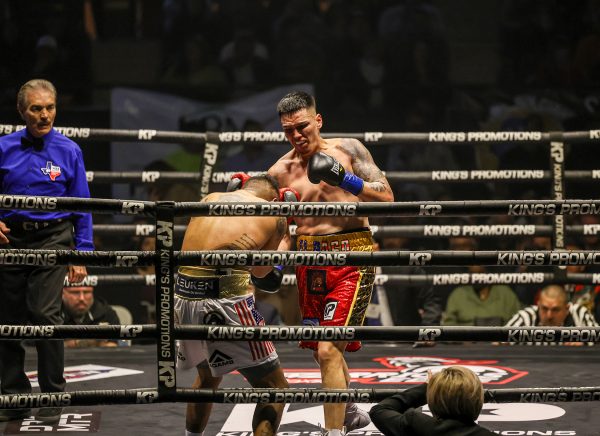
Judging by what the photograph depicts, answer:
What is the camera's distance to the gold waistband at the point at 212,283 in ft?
13.9

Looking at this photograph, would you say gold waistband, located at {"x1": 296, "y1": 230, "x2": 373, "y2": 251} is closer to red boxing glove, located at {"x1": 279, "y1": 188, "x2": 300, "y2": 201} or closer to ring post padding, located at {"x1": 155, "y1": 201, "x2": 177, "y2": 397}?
red boxing glove, located at {"x1": 279, "y1": 188, "x2": 300, "y2": 201}

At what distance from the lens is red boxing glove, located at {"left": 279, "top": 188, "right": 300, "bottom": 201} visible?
14.9 ft

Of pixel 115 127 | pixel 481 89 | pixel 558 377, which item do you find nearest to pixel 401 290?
pixel 558 377

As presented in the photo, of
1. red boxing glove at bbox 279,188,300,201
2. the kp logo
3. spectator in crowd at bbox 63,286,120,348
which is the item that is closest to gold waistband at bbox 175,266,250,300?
red boxing glove at bbox 279,188,300,201

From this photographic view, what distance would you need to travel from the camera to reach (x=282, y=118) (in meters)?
4.78

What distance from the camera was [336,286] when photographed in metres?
4.70

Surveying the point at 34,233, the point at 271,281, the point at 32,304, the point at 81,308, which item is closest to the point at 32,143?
the point at 34,233

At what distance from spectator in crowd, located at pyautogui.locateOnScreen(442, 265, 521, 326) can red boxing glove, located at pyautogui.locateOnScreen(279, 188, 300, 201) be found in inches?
108

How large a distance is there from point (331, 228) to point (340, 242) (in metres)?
0.08

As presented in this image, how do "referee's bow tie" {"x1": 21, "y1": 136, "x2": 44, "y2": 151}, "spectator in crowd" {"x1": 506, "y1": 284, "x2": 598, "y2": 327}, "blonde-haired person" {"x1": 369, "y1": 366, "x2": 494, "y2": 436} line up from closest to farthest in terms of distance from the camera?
"blonde-haired person" {"x1": 369, "y1": 366, "x2": 494, "y2": 436} < "referee's bow tie" {"x1": 21, "y1": 136, "x2": 44, "y2": 151} < "spectator in crowd" {"x1": 506, "y1": 284, "x2": 598, "y2": 327}

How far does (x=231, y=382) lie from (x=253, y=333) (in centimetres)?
184

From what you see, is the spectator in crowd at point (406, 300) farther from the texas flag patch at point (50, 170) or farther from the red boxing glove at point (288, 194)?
the texas flag patch at point (50, 170)

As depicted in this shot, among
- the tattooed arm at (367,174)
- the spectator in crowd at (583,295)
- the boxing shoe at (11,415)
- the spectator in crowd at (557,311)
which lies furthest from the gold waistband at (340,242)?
the spectator in crowd at (583,295)

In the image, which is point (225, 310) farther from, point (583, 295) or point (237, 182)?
point (583, 295)
